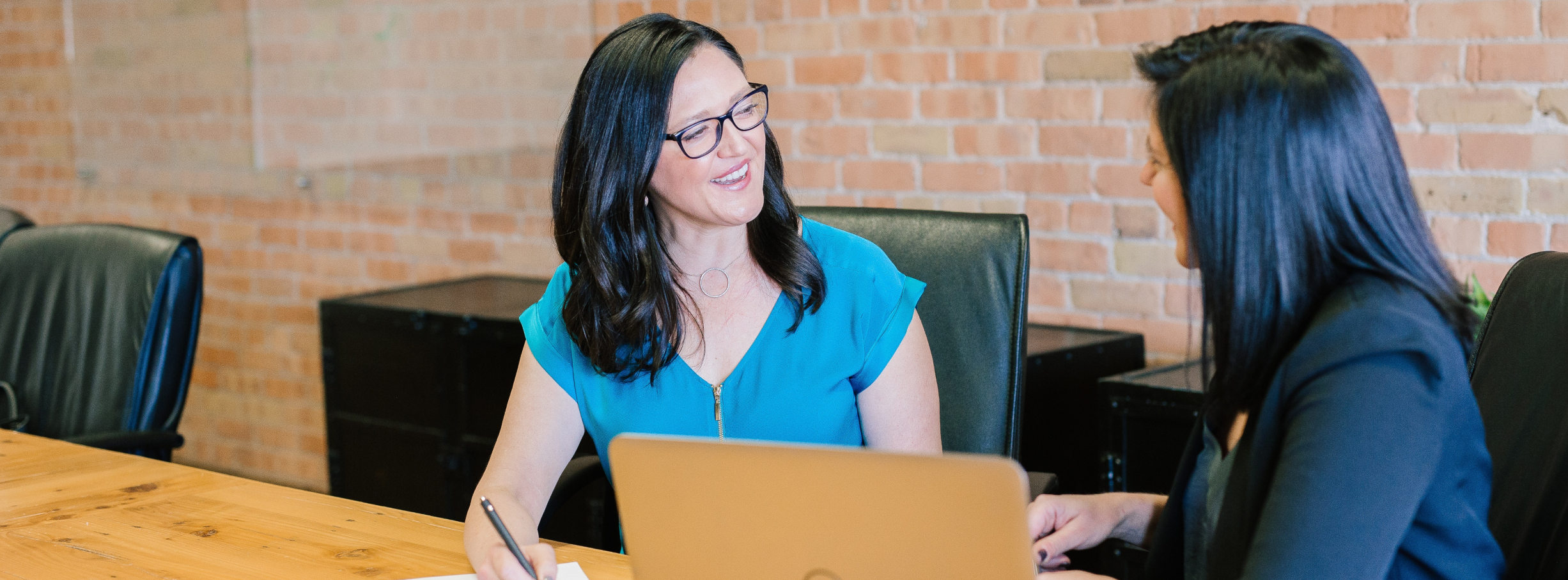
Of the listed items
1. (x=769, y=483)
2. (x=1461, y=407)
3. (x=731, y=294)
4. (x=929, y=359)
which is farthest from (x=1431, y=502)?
(x=731, y=294)

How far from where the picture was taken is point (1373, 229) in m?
0.93

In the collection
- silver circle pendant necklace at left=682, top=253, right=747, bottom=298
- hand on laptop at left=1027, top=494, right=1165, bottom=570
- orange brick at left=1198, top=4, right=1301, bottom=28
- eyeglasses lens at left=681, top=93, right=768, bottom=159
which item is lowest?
hand on laptop at left=1027, top=494, right=1165, bottom=570

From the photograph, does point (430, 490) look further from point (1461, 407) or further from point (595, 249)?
point (1461, 407)

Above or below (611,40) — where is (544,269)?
below

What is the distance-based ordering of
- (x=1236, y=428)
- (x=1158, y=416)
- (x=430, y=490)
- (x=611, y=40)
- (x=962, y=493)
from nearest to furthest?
(x=962, y=493) < (x=1236, y=428) < (x=611, y=40) < (x=1158, y=416) < (x=430, y=490)

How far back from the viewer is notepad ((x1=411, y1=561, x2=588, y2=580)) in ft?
4.05

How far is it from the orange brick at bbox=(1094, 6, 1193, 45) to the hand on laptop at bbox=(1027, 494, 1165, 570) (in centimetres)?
118

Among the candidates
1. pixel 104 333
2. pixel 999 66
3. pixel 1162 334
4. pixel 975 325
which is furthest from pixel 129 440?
pixel 1162 334

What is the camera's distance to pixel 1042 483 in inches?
61.4

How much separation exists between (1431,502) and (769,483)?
0.48 metres

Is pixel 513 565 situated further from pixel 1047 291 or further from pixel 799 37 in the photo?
pixel 799 37

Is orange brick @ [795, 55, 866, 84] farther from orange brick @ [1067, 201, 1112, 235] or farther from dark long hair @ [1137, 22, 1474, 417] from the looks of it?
dark long hair @ [1137, 22, 1474, 417]

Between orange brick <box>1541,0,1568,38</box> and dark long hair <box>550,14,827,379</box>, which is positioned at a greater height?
orange brick <box>1541,0,1568,38</box>

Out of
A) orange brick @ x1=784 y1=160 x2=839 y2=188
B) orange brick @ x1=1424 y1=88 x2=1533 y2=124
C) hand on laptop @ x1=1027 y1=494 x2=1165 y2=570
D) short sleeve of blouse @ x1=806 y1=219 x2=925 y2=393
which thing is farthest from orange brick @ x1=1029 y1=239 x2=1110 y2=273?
hand on laptop @ x1=1027 y1=494 x2=1165 y2=570
